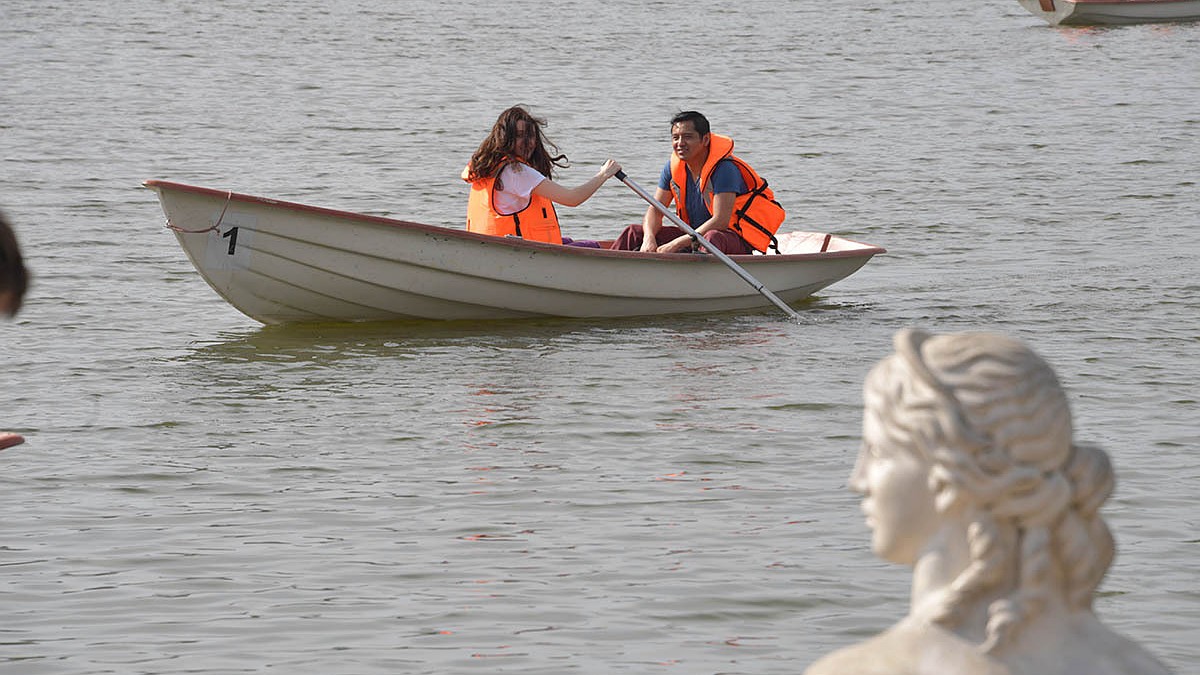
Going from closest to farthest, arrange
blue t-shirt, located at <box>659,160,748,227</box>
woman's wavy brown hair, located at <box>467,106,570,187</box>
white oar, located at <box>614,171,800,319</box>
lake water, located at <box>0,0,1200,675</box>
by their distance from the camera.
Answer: lake water, located at <box>0,0,1200,675</box> < woman's wavy brown hair, located at <box>467,106,570,187</box> < white oar, located at <box>614,171,800,319</box> < blue t-shirt, located at <box>659,160,748,227</box>

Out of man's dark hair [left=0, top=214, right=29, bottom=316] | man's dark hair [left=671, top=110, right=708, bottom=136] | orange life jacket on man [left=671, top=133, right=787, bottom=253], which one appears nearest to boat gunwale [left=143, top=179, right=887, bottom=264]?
orange life jacket on man [left=671, top=133, right=787, bottom=253]

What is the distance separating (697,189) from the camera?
39.0 ft

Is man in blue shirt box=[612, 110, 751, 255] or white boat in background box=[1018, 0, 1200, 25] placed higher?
white boat in background box=[1018, 0, 1200, 25]

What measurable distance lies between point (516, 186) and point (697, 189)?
1335 millimetres

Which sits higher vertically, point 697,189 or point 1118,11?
point 1118,11

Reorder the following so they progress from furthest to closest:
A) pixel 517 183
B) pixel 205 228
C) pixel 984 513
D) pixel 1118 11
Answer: pixel 1118 11 → pixel 517 183 → pixel 205 228 → pixel 984 513

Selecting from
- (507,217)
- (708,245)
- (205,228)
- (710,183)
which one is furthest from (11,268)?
(710,183)

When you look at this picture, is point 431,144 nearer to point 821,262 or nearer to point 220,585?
point 821,262

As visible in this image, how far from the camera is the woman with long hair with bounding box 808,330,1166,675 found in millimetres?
2010

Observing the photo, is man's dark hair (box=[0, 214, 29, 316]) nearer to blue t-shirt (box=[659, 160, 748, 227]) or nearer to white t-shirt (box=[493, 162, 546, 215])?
white t-shirt (box=[493, 162, 546, 215])

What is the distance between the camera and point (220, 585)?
20.7 feet

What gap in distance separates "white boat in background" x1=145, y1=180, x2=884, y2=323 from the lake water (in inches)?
6.8

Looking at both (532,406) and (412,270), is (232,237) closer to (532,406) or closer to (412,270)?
(412,270)

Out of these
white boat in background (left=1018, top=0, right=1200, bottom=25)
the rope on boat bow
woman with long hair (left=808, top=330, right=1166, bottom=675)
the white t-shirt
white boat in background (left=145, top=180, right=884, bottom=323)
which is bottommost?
white boat in background (left=145, top=180, right=884, bottom=323)
